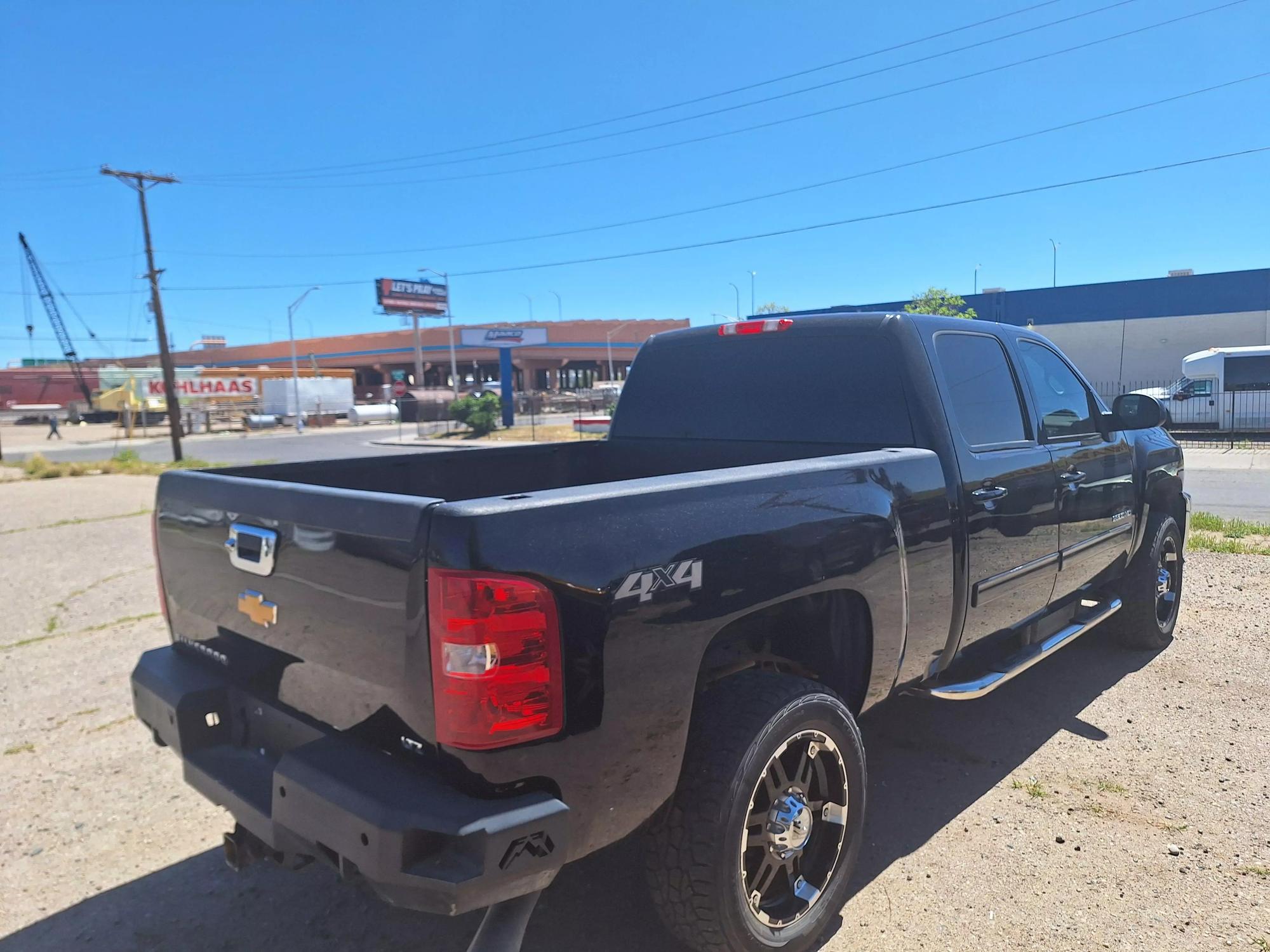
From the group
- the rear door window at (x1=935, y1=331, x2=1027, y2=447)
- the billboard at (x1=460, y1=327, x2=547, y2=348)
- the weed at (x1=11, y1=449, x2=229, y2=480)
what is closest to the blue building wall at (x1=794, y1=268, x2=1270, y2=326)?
the billboard at (x1=460, y1=327, x2=547, y2=348)

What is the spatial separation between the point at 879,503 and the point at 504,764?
1.62 metres

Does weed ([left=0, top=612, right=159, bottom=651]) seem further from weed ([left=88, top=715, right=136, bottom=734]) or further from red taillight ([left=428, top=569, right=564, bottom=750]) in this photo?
red taillight ([left=428, top=569, right=564, bottom=750])

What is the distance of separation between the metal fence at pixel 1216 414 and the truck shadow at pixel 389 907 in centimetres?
2370

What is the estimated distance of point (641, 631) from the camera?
7.16 ft

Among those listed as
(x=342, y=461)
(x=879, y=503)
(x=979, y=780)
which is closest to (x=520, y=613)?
(x=879, y=503)

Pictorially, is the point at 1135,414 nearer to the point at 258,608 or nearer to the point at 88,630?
the point at 258,608

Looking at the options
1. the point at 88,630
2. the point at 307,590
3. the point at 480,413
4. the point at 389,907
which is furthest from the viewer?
the point at 480,413

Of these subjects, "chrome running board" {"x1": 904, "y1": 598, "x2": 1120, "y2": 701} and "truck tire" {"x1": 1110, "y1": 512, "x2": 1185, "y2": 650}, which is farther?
"truck tire" {"x1": 1110, "y1": 512, "x2": 1185, "y2": 650}

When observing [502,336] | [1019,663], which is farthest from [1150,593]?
[502,336]

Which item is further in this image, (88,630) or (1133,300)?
(1133,300)

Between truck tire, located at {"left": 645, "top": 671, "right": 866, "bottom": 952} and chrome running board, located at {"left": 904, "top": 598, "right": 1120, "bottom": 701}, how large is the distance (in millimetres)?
785

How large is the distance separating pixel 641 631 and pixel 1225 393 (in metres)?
29.0

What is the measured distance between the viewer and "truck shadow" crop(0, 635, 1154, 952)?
2.82 metres

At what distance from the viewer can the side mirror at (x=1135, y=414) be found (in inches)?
185
